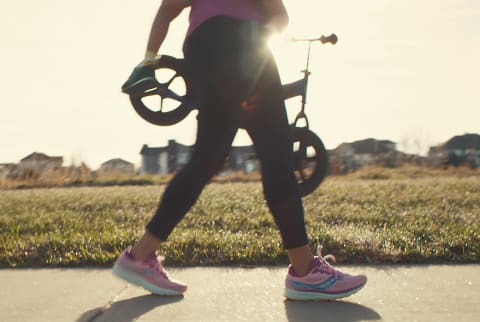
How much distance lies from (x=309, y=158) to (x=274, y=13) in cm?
77

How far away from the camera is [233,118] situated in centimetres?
217

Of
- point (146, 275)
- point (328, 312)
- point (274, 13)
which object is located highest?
point (274, 13)

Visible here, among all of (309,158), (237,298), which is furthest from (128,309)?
(309,158)

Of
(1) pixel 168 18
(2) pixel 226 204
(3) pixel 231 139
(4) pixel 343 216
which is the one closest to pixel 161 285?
(3) pixel 231 139

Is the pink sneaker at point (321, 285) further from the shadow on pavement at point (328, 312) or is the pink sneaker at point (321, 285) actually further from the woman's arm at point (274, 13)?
the woman's arm at point (274, 13)

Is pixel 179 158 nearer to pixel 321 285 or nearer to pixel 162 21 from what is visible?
pixel 162 21

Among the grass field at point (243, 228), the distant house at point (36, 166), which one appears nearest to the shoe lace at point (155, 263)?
the grass field at point (243, 228)

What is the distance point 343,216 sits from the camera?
4.47 m

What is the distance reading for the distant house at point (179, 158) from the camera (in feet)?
13.3

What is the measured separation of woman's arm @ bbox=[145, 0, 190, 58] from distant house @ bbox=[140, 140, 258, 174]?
47 cm

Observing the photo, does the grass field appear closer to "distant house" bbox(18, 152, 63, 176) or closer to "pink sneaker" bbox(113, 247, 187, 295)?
"pink sneaker" bbox(113, 247, 187, 295)

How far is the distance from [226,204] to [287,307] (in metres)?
3.13

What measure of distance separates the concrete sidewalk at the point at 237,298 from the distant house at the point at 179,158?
60 centimetres

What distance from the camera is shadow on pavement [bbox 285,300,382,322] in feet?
6.66
